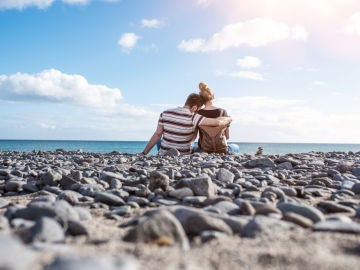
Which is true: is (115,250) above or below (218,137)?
below

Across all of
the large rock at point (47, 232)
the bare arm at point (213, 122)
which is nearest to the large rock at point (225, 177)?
the large rock at point (47, 232)

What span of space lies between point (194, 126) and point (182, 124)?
0.85 feet

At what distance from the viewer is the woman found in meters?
7.59

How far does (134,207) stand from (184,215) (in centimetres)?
85

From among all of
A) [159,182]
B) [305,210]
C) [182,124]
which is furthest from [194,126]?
[305,210]

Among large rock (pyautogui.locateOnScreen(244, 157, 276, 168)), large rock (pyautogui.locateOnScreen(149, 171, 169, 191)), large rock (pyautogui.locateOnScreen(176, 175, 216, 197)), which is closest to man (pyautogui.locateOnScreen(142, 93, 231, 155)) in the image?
large rock (pyautogui.locateOnScreen(244, 157, 276, 168))

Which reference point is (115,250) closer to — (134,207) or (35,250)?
(35,250)

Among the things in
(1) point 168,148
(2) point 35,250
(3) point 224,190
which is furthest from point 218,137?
(2) point 35,250

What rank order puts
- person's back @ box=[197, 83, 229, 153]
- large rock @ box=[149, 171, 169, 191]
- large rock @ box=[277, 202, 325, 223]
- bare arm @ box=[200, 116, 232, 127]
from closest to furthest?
large rock @ box=[277, 202, 325, 223]
large rock @ box=[149, 171, 169, 191]
bare arm @ box=[200, 116, 232, 127]
person's back @ box=[197, 83, 229, 153]

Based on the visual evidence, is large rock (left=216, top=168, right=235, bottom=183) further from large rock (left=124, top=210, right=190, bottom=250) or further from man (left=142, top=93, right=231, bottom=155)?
man (left=142, top=93, right=231, bottom=155)

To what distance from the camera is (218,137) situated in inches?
307

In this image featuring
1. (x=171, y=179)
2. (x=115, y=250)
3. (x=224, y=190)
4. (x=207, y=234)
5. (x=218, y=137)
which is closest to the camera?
(x=115, y=250)

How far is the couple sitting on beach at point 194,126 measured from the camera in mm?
7449

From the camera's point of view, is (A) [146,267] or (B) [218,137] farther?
(B) [218,137]
